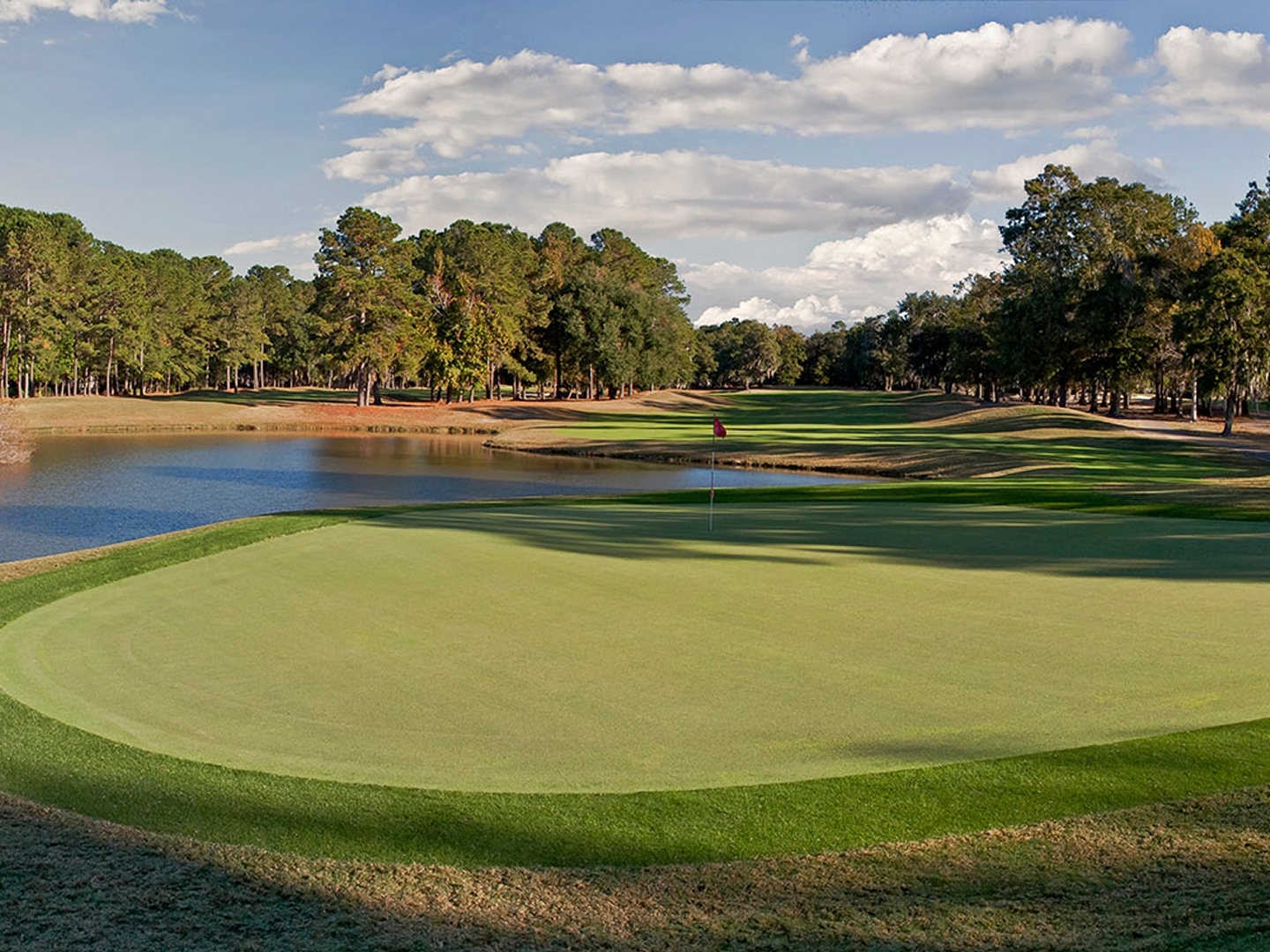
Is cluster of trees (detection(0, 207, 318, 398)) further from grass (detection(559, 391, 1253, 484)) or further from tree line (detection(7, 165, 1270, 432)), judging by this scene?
grass (detection(559, 391, 1253, 484))

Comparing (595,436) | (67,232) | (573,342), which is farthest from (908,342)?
(67,232)

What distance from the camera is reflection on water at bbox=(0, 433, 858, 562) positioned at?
26.9 m

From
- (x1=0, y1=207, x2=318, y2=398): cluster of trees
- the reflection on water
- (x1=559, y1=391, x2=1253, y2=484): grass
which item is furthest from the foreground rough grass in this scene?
(x1=0, y1=207, x2=318, y2=398): cluster of trees

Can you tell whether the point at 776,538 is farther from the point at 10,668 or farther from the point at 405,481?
the point at 405,481

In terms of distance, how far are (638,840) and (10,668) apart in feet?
22.4

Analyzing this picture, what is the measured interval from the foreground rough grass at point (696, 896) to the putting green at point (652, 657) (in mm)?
1185

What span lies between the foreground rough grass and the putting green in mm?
1185

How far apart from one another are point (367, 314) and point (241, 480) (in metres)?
44.5

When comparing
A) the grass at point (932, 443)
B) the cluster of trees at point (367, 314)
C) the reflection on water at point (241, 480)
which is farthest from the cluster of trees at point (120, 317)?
the grass at point (932, 443)

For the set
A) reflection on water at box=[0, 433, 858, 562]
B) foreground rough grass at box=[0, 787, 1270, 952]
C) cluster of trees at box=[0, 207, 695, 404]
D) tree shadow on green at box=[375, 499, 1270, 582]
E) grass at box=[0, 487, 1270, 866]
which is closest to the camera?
foreground rough grass at box=[0, 787, 1270, 952]

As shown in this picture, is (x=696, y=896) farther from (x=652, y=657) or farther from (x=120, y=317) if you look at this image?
(x=120, y=317)

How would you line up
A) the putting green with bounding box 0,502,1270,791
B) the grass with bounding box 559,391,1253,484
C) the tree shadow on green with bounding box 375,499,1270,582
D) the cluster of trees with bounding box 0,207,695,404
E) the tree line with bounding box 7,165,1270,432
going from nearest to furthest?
the putting green with bounding box 0,502,1270,791 → the tree shadow on green with bounding box 375,499,1270,582 → the grass with bounding box 559,391,1253,484 → the tree line with bounding box 7,165,1270,432 → the cluster of trees with bounding box 0,207,695,404

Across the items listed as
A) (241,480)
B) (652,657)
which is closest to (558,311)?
(241,480)

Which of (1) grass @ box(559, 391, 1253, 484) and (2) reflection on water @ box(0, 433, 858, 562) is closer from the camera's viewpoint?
(2) reflection on water @ box(0, 433, 858, 562)
